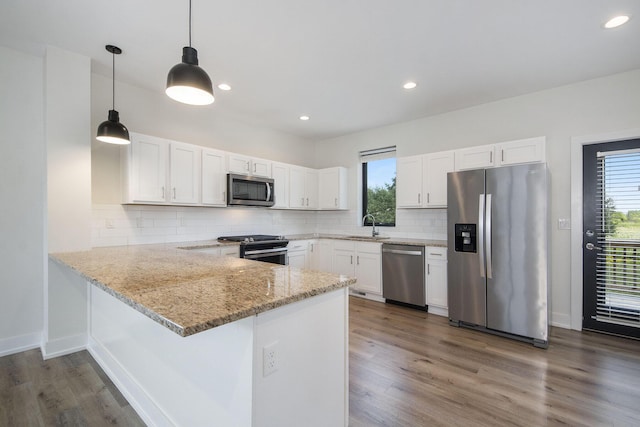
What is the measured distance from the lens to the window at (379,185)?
191 inches

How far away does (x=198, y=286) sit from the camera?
138cm

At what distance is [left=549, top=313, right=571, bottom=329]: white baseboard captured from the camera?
326 cm

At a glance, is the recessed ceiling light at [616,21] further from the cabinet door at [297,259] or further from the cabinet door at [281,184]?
the cabinet door at [297,259]

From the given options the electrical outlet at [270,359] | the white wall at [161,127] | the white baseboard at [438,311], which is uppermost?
the white wall at [161,127]

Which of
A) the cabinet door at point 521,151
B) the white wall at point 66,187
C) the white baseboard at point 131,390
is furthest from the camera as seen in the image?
the cabinet door at point 521,151

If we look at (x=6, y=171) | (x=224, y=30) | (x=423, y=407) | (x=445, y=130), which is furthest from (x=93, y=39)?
(x=445, y=130)

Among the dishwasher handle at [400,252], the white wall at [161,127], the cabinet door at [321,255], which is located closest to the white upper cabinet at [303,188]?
the white wall at [161,127]

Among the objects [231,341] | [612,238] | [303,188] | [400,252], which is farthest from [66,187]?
[612,238]

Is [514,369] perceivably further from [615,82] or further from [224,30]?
[224,30]

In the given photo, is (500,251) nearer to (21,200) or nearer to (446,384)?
(446,384)

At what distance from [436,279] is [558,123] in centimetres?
224

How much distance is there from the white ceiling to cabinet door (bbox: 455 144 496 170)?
0.65 meters

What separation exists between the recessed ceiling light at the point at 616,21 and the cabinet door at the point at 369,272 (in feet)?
10.2

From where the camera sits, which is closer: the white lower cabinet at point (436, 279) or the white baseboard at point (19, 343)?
the white baseboard at point (19, 343)
